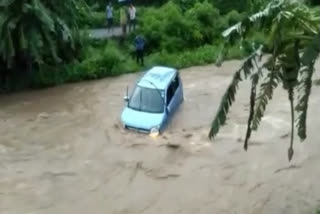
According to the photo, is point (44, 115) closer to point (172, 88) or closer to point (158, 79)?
point (158, 79)

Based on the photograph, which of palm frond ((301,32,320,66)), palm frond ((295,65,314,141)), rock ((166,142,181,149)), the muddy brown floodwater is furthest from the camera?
rock ((166,142,181,149))

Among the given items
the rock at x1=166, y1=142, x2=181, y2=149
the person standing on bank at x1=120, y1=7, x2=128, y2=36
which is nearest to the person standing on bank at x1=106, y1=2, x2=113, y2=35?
the person standing on bank at x1=120, y1=7, x2=128, y2=36

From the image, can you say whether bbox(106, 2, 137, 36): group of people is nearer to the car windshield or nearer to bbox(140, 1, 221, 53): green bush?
bbox(140, 1, 221, 53): green bush

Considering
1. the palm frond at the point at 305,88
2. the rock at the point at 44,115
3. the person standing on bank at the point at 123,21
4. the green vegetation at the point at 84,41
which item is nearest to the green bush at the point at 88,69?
the green vegetation at the point at 84,41

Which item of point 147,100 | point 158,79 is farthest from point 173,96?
point 147,100

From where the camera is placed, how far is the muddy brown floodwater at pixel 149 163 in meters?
12.5

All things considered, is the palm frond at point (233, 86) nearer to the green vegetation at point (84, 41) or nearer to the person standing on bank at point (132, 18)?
the green vegetation at point (84, 41)

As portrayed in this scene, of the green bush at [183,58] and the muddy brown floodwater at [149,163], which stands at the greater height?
the green bush at [183,58]

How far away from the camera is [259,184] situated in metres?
13.2

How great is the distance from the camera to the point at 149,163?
46.0 ft

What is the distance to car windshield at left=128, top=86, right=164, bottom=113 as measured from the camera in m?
15.2

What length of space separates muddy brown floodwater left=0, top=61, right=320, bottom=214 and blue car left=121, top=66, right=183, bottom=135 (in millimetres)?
266

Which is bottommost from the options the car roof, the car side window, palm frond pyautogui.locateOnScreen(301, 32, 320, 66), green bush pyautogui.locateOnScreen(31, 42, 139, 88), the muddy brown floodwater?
the muddy brown floodwater

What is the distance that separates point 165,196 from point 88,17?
11.2 meters
